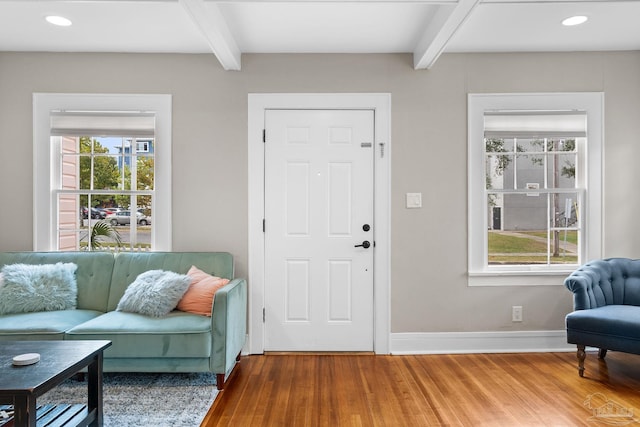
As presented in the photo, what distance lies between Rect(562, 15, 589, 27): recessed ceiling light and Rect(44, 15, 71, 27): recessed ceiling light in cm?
350

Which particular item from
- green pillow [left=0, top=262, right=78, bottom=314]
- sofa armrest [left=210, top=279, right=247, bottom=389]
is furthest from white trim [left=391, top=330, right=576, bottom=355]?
green pillow [left=0, top=262, right=78, bottom=314]

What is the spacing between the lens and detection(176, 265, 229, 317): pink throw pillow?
2.89 m

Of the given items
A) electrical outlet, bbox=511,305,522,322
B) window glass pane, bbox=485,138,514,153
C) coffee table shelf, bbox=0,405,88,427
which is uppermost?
window glass pane, bbox=485,138,514,153

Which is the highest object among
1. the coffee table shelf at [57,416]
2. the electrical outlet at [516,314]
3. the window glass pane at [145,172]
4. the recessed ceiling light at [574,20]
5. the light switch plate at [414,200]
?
the recessed ceiling light at [574,20]

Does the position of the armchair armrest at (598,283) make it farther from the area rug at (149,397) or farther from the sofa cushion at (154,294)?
the sofa cushion at (154,294)

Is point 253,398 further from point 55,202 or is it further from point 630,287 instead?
point 630,287

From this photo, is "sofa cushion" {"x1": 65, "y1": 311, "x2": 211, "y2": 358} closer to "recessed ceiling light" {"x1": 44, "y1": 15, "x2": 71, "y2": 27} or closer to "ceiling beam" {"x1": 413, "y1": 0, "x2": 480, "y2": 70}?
"recessed ceiling light" {"x1": 44, "y1": 15, "x2": 71, "y2": 27}

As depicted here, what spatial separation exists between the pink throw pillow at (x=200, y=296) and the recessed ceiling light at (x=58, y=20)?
2.02 metres

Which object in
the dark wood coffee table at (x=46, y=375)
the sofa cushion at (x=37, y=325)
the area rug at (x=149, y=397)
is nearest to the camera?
the dark wood coffee table at (x=46, y=375)

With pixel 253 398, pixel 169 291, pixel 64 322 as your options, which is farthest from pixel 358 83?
pixel 64 322

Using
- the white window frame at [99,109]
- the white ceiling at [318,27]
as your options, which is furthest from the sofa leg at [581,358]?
the white window frame at [99,109]

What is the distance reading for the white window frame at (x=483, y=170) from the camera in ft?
11.4

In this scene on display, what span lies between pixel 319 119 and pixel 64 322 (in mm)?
2385

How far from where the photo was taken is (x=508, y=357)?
10.9ft
